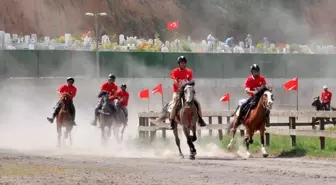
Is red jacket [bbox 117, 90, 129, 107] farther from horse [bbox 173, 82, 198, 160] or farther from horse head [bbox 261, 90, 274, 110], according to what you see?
horse head [bbox 261, 90, 274, 110]

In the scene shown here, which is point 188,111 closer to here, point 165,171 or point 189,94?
point 189,94

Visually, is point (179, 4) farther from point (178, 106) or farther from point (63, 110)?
point (178, 106)

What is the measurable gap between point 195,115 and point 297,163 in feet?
Result: 14.1

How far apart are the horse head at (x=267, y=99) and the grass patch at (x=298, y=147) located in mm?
1395

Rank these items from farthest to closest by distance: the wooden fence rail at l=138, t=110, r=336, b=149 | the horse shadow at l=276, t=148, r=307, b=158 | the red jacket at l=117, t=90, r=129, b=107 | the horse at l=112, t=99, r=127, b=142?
the red jacket at l=117, t=90, r=129, b=107 < the horse at l=112, t=99, r=127, b=142 < the wooden fence rail at l=138, t=110, r=336, b=149 < the horse shadow at l=276, t=148, r=307, b=158

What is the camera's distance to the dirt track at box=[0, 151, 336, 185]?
53.8 ft

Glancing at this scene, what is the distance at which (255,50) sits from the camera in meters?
79.6

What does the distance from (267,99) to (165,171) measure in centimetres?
633

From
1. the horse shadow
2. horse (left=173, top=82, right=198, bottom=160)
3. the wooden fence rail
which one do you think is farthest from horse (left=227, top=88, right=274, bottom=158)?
horse (left=173, top=82, right=198, bottom=160)

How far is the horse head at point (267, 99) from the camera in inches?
949

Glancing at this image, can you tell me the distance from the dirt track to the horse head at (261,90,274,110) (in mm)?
1972

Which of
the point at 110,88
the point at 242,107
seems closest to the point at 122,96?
the point at 110,88

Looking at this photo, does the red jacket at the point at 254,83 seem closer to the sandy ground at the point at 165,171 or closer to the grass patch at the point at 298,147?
the grass patch at the point at 298,147

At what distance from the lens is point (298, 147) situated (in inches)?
990
